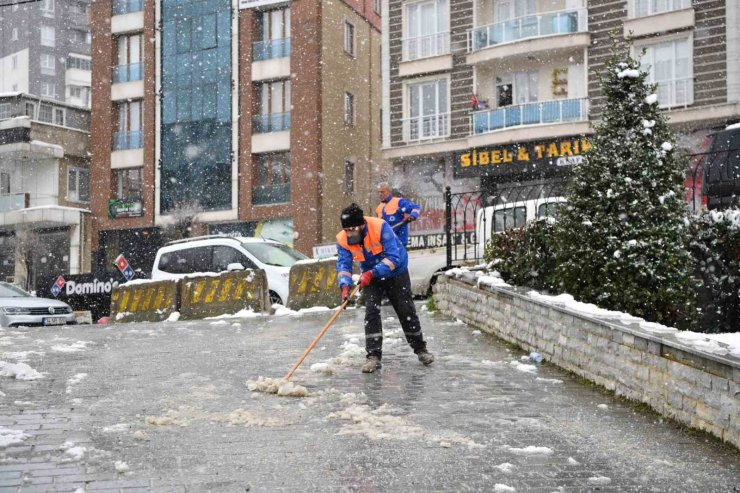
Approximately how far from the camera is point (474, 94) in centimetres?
2775

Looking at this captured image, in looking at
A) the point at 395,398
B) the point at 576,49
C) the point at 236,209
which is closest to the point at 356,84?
the point at 236,209

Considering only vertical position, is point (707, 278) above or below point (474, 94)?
below

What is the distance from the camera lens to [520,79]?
90.7 ft

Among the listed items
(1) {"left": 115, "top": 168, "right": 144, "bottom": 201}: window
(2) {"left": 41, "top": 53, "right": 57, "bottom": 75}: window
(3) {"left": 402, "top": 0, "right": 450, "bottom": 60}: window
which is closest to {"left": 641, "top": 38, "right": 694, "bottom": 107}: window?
(3) {"left": 402, "top": 0, "right": 450, "bottom": 60}: window

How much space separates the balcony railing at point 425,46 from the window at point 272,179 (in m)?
6.95

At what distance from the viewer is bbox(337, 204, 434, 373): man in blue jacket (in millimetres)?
7902

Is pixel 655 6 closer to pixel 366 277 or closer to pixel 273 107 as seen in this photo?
pixel 273 107

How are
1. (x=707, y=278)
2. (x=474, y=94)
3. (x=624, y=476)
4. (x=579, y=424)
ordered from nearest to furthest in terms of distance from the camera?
(x=624, y=476)
(x=579, y=424)
(x=707, y=278)
(x=474, y=94)

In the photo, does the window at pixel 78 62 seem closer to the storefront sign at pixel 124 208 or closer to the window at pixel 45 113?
the window at pixel 45 113

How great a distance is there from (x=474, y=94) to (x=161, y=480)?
2467cm

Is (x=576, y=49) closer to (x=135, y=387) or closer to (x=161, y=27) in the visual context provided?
(x=161, y=27)

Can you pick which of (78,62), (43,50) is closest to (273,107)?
(43,50)

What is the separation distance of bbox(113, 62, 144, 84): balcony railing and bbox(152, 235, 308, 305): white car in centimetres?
2156

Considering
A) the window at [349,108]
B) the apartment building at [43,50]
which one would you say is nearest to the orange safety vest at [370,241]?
the window at [349,108]
